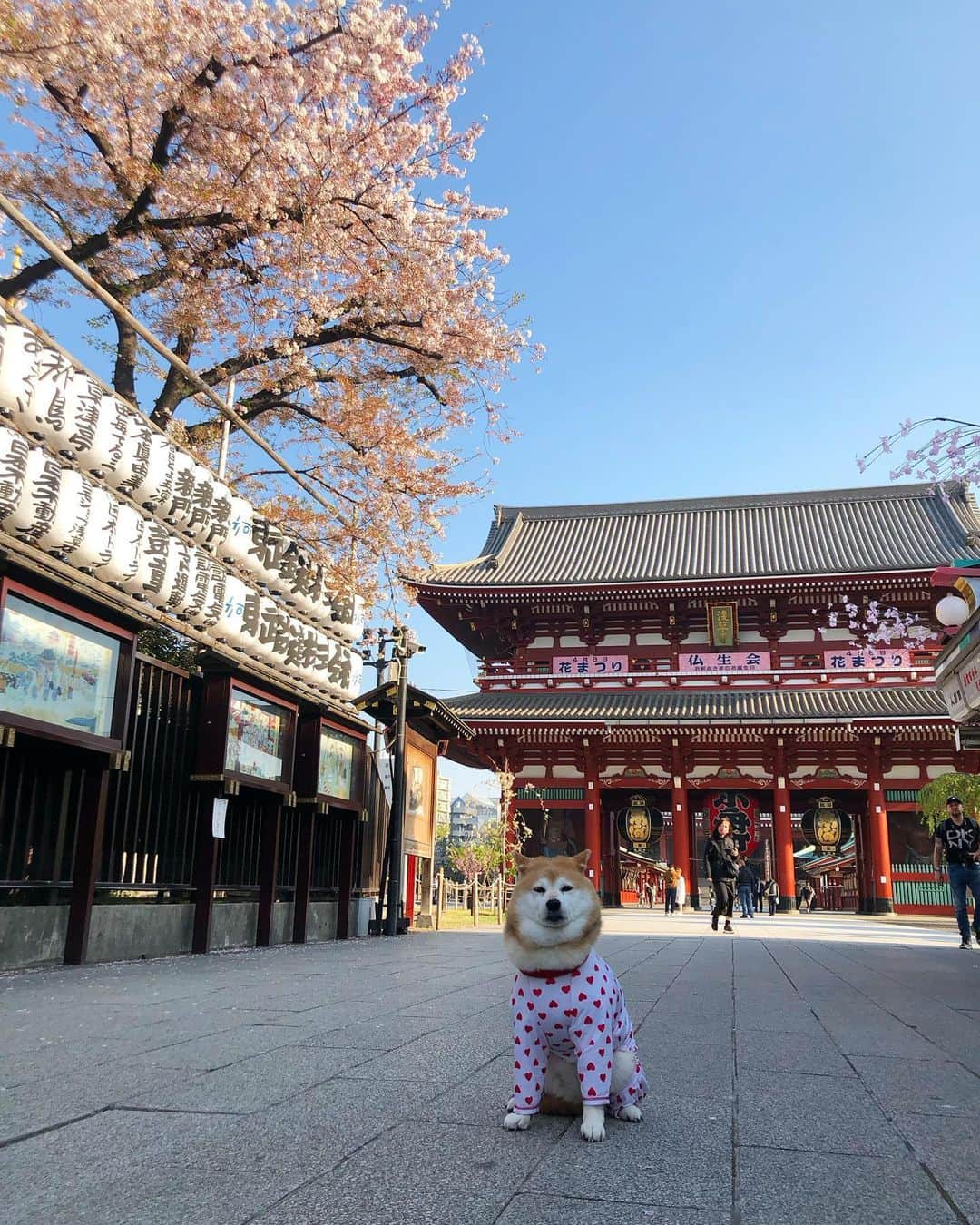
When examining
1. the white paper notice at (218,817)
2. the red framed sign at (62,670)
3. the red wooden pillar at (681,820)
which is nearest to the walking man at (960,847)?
the white paper notice at (218,817)

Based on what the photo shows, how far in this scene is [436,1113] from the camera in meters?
2.99

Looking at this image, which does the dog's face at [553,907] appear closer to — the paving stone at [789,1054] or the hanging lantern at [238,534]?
the paving stone at [789,1054]

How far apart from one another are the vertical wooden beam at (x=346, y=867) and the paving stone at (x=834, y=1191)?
9868 millimetres

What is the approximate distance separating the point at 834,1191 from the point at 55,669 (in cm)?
595

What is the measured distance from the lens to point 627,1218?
209 cm

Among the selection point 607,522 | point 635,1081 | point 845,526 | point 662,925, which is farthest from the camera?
point 607,522

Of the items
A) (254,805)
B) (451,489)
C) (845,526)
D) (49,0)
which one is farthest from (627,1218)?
(845,526)

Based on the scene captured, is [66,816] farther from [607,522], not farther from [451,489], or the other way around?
[607,522]

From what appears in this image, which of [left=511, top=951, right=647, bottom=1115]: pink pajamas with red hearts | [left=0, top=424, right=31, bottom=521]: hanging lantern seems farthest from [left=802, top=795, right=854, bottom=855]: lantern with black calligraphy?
[left=511, top=951, right=647, bottom=1115]: pink pajamas with red hearts

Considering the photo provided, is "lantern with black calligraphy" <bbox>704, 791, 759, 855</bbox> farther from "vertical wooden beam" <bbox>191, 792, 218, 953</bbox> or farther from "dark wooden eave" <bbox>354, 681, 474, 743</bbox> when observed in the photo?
"vertical wooden beam" <bbox>191, 792, 218, 953</bbox>

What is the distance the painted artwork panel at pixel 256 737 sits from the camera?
8938 millimetres

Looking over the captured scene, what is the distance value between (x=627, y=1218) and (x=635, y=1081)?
3.02ft

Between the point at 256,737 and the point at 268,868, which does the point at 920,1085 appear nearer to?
the point at 256,737

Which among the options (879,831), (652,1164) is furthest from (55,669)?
(879,831)
